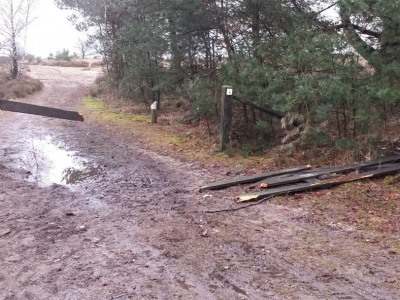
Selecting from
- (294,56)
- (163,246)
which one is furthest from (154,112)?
(163,246)

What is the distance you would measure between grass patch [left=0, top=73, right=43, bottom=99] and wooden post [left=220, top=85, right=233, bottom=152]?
16333 millimetres

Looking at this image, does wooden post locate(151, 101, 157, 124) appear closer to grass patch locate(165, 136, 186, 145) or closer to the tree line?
the tree line

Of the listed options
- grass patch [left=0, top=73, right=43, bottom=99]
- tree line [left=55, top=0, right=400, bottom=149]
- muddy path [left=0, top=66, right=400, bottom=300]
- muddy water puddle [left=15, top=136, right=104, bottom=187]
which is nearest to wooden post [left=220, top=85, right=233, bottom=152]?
tree line [left=55, top=0, right=400, bottom=149]

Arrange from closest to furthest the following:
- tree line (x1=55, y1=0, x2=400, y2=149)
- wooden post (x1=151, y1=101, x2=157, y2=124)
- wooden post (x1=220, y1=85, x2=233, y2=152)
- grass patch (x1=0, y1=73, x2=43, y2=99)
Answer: tree line (x1=55, y1=0, x2=400, y2=149), wooden post (x1=220, y1=85, x2=233, y2=152), wooden post (x1=151, y1=101, x2=157, y2=124), grass patch (x1=0, y1=73, x2=43, y2=99)

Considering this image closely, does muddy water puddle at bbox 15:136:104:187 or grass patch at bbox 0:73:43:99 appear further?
grass patch at bbox 0:73:43:99

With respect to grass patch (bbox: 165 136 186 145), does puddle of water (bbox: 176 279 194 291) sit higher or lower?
lower

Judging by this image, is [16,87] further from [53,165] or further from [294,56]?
[294,56]

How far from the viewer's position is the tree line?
7.07 m

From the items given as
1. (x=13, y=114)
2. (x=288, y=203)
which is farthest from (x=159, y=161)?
(x=13, y=114)

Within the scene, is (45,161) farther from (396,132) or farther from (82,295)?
(396,132)

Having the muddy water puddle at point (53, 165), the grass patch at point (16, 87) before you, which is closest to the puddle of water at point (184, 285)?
the muddy water puddle at point (53, 165)

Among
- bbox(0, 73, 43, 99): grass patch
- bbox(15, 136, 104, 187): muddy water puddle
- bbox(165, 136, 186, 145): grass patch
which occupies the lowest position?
bbox(15, 136, 104, 187): muddy water puddle

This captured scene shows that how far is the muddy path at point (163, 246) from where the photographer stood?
3.53m

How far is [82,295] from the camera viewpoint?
11.1 ft
